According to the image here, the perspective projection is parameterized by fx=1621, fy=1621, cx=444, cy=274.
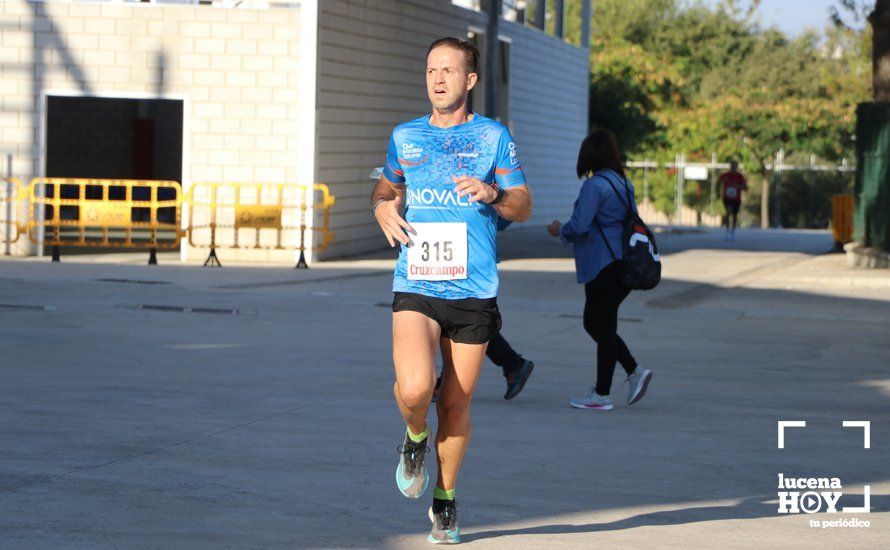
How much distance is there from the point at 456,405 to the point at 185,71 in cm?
1898

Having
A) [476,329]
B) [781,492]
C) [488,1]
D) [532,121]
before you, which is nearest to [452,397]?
[476,329]

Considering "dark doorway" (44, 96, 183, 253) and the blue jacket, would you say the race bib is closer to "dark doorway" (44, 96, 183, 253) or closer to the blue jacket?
the blue jacket

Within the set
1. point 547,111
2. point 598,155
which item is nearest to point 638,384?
point 598,155

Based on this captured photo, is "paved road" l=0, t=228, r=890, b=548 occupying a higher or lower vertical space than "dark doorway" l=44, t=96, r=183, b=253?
lower

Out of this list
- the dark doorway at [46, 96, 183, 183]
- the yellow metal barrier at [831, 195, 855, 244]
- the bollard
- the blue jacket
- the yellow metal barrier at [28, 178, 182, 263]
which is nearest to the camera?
the blue jacket

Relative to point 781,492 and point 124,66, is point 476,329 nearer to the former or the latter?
point 781,492

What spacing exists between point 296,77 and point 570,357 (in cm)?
1238

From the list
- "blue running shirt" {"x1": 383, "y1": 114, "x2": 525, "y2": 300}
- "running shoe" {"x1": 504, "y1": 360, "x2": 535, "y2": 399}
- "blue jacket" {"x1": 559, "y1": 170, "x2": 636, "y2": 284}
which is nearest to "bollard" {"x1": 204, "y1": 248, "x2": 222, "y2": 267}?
"running shoe" {"x1": 504, "y1": 360, "x2": 535, "y2": 399}

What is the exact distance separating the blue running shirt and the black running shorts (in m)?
0.03

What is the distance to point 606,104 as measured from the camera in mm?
47219

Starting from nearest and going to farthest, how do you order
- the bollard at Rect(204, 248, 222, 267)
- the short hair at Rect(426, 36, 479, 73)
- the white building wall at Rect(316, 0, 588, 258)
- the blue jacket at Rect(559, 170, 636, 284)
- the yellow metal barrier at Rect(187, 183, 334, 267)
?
the short hair at Rect(426, 36, 479, 73) < the blue jacket at Rect(559, 170, 636, 284) < the bollard at Rect(204, 248, 222, 267) < the yellow metal barrier at Rect(187, 183, 334, 267) < the white building wall at Rect(316, 0, 588, 258)

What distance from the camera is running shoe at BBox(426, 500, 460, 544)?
6359mm

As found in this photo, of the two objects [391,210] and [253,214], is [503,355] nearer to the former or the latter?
[391,210]

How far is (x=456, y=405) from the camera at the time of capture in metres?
6.41
